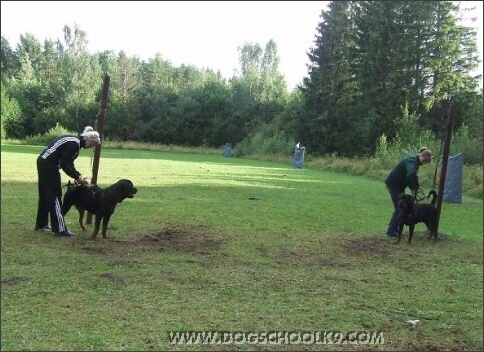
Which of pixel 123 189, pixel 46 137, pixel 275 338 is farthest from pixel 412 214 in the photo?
pixel 46 137

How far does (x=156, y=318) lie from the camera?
4.34 meters

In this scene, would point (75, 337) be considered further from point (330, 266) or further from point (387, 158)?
point (387, 158)

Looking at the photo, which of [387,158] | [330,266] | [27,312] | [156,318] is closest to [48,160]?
[27,312]

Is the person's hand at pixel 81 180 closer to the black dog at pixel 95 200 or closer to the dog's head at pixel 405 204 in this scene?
the black dog at pixel 95 200

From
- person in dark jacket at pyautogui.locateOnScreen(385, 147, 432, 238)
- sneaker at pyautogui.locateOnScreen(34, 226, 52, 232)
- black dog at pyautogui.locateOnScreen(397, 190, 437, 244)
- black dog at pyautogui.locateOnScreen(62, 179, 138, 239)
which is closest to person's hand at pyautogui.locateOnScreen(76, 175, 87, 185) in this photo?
black dog at pyautogui.locateOnScreen(62, 179, 138, 239)

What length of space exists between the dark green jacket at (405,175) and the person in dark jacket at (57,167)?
5.53 metres

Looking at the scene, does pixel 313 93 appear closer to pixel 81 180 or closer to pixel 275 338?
pixel 81 180

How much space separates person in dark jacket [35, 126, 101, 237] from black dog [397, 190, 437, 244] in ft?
18.1

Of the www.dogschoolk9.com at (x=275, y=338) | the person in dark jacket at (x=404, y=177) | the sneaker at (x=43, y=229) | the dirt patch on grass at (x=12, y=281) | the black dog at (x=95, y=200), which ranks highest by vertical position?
the person in dark jacket at (x=404, y=177)

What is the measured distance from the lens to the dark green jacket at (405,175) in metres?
8.82

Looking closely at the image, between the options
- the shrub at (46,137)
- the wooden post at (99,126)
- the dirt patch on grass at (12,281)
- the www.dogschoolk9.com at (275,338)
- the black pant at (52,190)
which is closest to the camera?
the www.dogschoolk9.com at (275,338)

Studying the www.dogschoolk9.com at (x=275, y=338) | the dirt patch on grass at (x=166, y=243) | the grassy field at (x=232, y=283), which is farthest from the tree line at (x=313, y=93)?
the www.dogschoolk9.com at (x=275, y=338)

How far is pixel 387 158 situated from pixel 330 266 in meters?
25.0

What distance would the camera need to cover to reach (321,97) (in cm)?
4925
